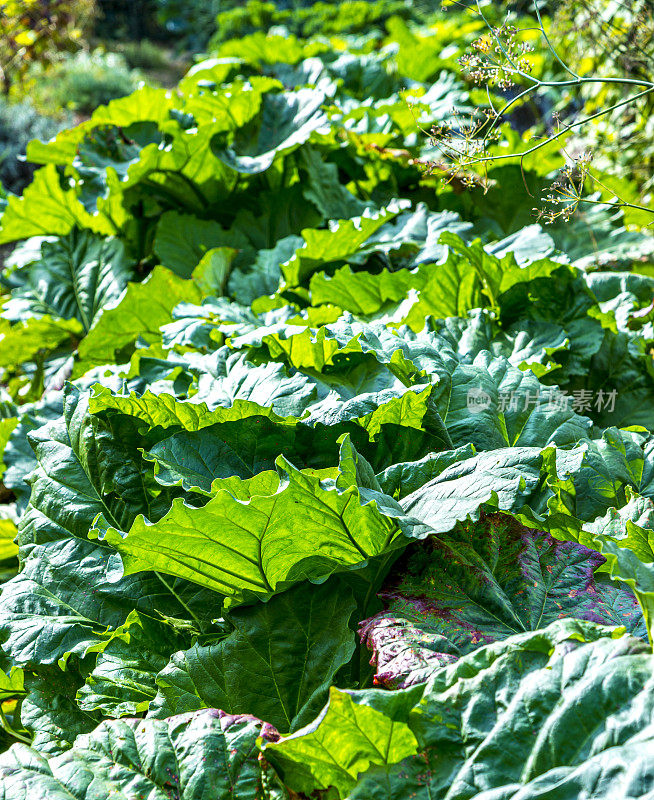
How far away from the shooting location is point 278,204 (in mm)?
2930

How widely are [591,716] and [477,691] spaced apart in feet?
0.47

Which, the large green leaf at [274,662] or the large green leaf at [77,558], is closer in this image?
the large green leaf at [274,662]

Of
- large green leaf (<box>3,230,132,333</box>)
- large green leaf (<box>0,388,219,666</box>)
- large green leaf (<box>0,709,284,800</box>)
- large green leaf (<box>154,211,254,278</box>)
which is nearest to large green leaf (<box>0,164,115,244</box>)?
large green leaf (<box>3,230,132,333</box>)

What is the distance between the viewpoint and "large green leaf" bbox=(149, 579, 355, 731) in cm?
126

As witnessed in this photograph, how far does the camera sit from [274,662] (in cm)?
130

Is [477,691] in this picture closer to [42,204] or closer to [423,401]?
[423,401]

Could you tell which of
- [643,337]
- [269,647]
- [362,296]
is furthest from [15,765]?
[643,337]

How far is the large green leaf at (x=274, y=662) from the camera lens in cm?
126

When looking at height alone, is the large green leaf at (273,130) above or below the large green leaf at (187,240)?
above

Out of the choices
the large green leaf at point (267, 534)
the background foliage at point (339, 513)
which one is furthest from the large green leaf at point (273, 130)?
the large green leaf at point (267, 534)

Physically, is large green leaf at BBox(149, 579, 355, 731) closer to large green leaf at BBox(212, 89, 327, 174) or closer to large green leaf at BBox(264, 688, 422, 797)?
large green leaf at BBox(264, 688, 422, 797)
